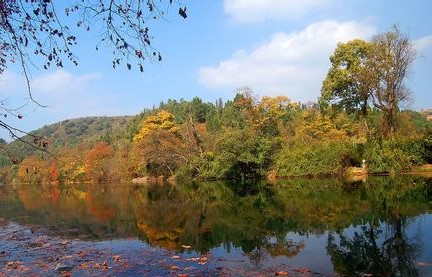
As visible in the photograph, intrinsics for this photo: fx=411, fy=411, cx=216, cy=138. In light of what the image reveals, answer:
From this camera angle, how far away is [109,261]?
10.5 m

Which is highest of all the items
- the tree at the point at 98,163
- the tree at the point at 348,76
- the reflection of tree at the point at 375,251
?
the tree at the point at 348,76

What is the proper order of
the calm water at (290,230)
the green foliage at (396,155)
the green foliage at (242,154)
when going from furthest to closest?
the green foliage at (242,154)
the green foliage at (396,155)
the calm water at (290,230)

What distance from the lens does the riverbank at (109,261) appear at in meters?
8.88

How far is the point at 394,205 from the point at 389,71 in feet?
74.2

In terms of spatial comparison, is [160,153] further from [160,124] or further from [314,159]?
[314,159]

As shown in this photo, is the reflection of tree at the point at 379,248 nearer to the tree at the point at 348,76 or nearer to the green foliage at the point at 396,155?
the green foliage at the point at 396,155

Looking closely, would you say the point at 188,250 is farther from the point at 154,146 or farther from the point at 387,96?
the point at 154,146

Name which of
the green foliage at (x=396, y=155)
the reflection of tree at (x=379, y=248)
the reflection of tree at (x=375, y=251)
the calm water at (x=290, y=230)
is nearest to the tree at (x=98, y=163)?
the green foliage at (x=396, y=155)

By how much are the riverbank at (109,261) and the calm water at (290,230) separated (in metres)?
0.31

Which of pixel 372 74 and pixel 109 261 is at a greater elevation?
pixel 372 74

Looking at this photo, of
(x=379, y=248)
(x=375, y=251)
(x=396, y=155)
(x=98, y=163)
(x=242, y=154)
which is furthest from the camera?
(x=98, y=163)

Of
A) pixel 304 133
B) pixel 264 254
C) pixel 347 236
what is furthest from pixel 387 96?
pixel 264 254

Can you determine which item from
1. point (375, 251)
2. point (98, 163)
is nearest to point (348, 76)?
point (375, 251)

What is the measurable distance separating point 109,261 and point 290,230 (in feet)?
18.7
